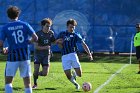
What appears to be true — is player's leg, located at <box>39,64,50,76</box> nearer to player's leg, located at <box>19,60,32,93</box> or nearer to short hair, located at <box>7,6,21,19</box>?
player's leg, located at <box>19,60,32,93</box>

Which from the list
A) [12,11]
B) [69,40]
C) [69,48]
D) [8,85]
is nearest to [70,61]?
[69,48]

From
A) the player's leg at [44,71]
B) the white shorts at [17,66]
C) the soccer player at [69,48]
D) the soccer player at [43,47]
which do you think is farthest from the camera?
the player's leg at [44,71]

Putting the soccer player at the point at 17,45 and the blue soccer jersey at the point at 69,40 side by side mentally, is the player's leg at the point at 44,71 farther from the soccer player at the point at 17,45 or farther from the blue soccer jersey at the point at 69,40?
the soccer player at the point at 17,45

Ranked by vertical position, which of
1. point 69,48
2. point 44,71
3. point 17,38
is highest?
point 17,38

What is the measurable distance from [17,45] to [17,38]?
0.16 meters

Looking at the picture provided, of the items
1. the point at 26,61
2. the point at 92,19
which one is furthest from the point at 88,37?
the point at 26,61

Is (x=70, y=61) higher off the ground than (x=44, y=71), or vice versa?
(x=70, y=61)

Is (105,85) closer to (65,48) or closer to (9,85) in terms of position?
(65,48)

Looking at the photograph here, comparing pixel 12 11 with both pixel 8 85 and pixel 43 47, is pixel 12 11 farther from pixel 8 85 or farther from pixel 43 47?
pixel 43 47

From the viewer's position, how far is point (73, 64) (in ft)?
45.8

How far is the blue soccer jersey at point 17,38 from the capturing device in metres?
10.2

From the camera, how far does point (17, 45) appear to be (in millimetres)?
10242

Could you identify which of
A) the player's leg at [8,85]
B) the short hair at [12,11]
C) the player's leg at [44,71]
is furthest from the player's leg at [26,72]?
the player's leg at [44,71]

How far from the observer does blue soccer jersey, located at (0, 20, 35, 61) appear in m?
10.2
